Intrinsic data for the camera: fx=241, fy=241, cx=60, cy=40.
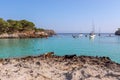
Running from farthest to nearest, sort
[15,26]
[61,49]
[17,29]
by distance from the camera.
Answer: [17,29]
[15,26]
[61,49]

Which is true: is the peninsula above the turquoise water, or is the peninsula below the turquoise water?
above

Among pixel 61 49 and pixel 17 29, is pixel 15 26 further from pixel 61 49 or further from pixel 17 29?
pixel 61 49

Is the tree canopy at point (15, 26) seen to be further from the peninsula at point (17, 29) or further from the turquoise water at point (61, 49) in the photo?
the turquoise water at point (61, 49)

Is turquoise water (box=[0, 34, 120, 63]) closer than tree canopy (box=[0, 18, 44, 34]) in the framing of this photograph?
Yes

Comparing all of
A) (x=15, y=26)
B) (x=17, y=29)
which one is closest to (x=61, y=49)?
(x=15, y=26)

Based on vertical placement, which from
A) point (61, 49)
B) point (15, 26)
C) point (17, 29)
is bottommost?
point (61, 49)

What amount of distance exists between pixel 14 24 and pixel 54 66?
76.7 m

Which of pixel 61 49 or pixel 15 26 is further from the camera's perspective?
pixel 15 26

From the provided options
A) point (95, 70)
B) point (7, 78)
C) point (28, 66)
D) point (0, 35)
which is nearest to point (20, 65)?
point (28, 66)

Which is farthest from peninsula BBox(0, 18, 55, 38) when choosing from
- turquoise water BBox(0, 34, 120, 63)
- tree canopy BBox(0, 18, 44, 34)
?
turquoise water BBox(0, 34, 120, 63)

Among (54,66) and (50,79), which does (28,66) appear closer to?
(54,66)

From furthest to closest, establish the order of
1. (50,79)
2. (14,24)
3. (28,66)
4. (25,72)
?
(14,24), (28,66), (25,72), (50,79)

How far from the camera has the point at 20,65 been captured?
13078mm

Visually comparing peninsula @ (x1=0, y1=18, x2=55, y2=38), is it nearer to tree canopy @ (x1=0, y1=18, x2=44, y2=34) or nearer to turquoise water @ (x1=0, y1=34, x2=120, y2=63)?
tree canopy @ (x1=0, y1=18, x2=44, y2=34)
